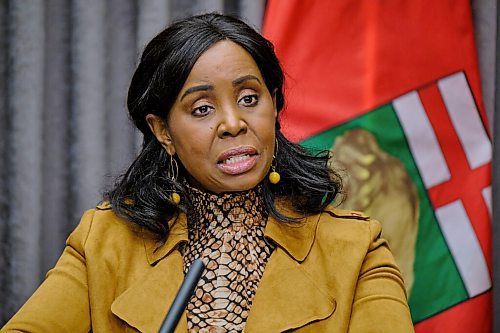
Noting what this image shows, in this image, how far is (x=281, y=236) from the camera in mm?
1491

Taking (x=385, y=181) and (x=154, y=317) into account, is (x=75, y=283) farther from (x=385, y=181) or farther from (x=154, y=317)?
(x=385, y=181)

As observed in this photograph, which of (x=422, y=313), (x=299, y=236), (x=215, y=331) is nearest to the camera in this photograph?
(x=215, y=331)

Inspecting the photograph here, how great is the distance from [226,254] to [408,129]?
708 millimetres

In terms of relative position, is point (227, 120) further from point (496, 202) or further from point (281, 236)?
point (496, 202)

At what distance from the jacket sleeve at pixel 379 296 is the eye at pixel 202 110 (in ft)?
1.15

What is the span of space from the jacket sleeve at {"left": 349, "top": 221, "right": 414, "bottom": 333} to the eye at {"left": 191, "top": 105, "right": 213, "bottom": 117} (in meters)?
0.35

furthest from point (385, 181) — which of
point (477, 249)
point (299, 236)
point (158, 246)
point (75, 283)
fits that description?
point (75, 283)

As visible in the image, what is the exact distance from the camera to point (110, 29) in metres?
2.15

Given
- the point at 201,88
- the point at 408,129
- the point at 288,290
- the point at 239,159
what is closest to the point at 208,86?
the point at 201,88

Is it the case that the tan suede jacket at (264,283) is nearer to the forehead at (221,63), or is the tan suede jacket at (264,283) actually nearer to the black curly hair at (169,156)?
the black curly hair at (169,156)

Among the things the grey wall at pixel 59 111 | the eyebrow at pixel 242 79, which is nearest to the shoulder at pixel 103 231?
the eyebrow at pixel 242 79

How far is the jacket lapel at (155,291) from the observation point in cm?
142

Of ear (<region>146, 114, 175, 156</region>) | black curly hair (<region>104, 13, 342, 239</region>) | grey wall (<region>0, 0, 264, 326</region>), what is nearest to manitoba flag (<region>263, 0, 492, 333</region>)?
grey wall (<region>0, 0, 264, 326</region>)

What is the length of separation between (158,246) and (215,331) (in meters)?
0.20
